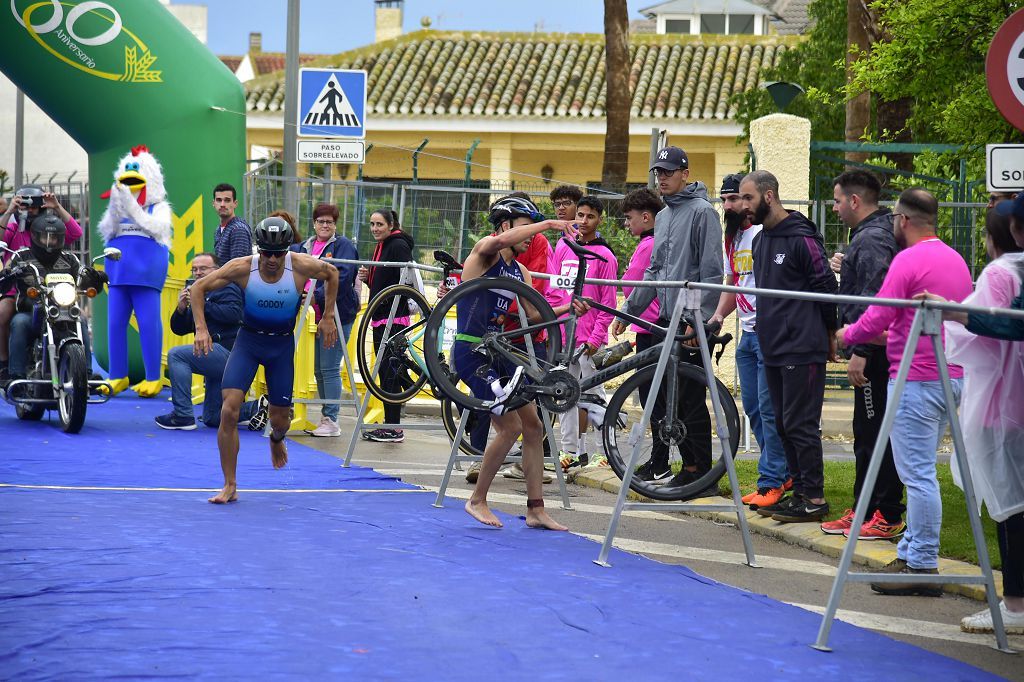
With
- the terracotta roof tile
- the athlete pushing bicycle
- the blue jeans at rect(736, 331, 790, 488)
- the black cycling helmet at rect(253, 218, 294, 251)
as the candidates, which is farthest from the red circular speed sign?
the terracotta roof tile

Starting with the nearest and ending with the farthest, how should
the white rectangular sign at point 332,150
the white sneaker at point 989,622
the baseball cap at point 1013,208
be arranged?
the baseball cap at point 1013,208 → the white sneaker at point 989,622 → the white rectangular sign at point 332,150

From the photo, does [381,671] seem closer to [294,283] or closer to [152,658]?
[152,658]

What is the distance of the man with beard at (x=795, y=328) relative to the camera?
28.5ft

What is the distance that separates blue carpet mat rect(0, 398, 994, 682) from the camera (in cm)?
549

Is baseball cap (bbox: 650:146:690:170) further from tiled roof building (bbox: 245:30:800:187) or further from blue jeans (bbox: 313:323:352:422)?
tiled roof building (bbox: 245:30:800:187)

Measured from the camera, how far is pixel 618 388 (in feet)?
27.3

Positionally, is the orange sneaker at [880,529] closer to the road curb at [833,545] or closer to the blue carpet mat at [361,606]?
the road curb at [833,545]

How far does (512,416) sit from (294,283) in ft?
6.14

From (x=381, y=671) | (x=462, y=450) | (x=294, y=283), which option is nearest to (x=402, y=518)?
(x=294, y=283)

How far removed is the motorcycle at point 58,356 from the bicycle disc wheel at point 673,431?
573 centimetres

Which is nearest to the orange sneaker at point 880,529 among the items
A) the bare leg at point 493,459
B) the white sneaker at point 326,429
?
the bare leg at point 493,459

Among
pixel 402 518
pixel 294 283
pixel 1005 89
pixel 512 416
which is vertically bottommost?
pixel 402 518

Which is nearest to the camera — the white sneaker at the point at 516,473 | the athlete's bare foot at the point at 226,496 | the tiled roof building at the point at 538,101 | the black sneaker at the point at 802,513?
the black sneaker at the point at 802,513

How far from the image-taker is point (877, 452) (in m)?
6.02
